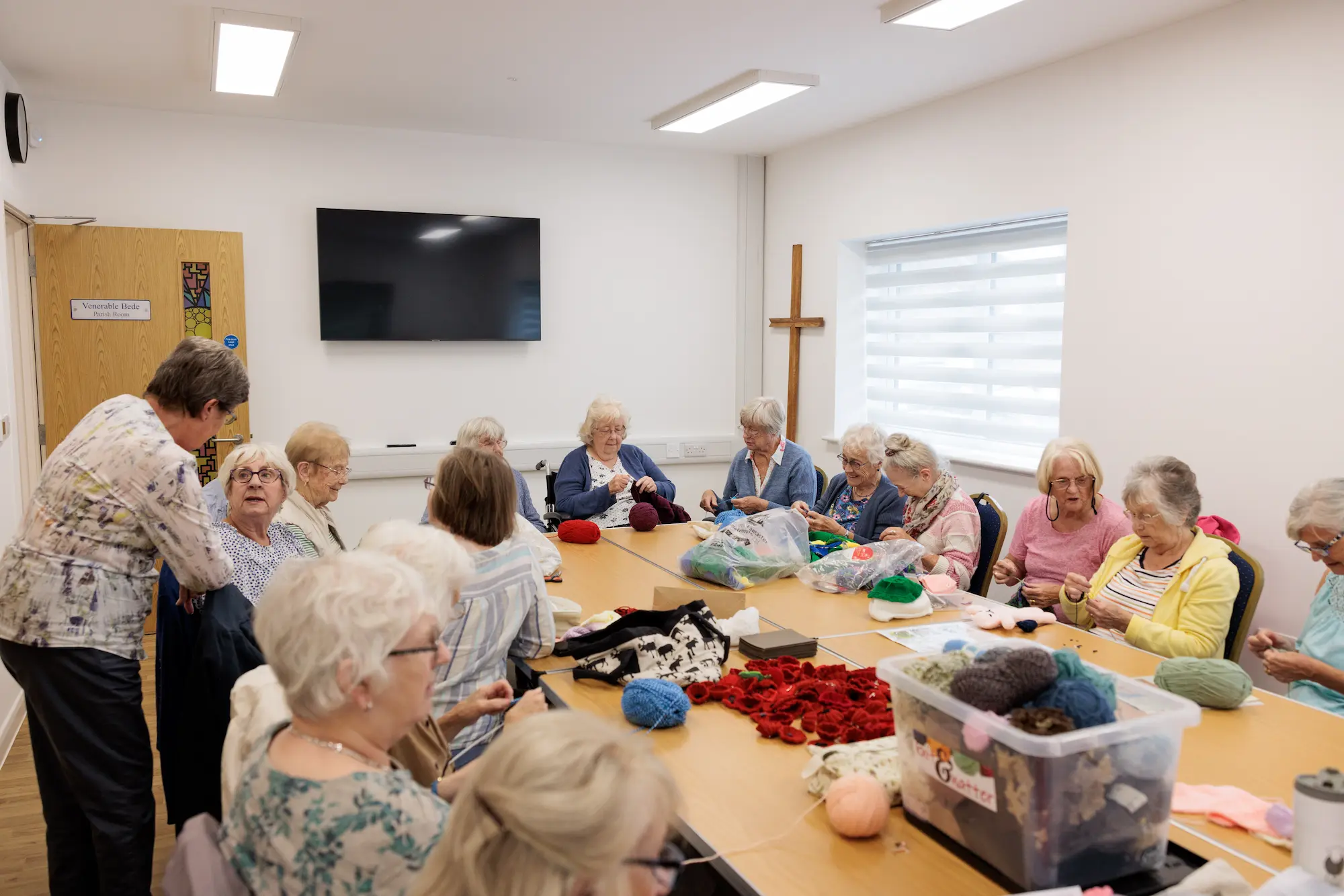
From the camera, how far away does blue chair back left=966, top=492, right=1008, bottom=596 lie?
3893 mm

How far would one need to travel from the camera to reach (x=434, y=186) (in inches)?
238

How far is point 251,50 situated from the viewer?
419 centimetres

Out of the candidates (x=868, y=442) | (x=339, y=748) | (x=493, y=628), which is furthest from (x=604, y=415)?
(x=339, y=748)

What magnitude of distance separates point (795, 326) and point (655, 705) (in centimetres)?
472

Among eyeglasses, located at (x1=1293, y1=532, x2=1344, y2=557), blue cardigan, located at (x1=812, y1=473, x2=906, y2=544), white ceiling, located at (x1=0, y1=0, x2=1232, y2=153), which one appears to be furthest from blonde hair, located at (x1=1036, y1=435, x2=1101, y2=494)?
white ceiling, located at (x1=0, y1=0, x2=1232, y2=153)

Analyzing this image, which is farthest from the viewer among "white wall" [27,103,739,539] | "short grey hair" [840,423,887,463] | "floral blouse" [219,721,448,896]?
"white wall" [27,103,739,539]

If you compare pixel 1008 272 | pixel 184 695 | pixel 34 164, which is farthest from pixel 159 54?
pixel 1008 272

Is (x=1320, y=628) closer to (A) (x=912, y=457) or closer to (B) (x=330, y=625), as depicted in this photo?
(A) (x=912, y=457)

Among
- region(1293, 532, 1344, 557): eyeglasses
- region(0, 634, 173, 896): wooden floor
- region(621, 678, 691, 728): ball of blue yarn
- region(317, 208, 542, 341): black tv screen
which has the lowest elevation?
region(0, 634, 173, 896): wooden floor

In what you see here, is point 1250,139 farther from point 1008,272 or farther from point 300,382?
point 300,382

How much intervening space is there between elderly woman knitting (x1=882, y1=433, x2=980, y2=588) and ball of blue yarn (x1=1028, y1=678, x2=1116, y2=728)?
214 cm

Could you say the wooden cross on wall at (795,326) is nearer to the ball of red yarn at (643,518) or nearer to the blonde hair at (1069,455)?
the ball of red yarn at (643,518)

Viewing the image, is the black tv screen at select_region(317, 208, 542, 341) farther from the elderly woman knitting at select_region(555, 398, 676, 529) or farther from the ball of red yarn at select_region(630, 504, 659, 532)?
the ball of red yarn at select_region(630, 504, 659, 532)

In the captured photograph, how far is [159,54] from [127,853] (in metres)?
3.48
